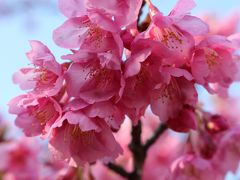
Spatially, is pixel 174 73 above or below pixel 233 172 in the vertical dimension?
above

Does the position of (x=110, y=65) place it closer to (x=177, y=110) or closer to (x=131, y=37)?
(x=131, y=37)

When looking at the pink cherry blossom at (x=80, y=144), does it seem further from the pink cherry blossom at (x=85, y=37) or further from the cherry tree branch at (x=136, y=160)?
the cherry tree branch at (x=136, y=160)

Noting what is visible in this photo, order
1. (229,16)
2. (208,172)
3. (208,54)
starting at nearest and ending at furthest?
(208,54) < (208,172) < (229,16)

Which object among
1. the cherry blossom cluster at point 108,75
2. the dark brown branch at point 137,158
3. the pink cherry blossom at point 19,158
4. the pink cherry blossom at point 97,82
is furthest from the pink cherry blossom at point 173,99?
the pink cherry blossom at point 19,158

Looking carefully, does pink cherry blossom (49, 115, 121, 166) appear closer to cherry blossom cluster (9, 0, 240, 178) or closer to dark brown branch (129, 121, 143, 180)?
cherry blossom cluster (9, 0, 240, 178)

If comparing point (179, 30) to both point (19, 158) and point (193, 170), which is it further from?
point (19, 158)

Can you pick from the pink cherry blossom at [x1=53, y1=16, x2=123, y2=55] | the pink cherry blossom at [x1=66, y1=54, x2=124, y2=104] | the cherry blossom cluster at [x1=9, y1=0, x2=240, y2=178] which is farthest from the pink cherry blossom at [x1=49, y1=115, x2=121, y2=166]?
the pink cherry blossom at [x1=53, y1=16, x2=123, y2=55]

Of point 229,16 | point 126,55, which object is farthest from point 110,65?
point 229,16
